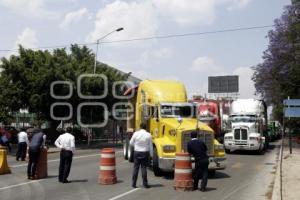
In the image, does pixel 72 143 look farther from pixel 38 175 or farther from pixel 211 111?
pixel 211 111

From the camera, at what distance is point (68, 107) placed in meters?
40.4

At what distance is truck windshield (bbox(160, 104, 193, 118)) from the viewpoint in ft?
61.3

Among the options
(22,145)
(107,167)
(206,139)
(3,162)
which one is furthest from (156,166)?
(22,145)

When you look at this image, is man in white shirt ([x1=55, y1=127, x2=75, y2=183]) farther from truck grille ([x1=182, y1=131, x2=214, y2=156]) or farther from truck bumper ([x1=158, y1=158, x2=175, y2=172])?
truck grille ([x1=182, y1=131, x2=214, y2=156])

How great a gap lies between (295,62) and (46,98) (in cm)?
2141

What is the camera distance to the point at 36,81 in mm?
37781

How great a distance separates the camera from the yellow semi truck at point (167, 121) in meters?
16.5

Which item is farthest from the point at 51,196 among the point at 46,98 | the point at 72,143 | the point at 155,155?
the point at 46,98

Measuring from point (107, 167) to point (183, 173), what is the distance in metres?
2.45

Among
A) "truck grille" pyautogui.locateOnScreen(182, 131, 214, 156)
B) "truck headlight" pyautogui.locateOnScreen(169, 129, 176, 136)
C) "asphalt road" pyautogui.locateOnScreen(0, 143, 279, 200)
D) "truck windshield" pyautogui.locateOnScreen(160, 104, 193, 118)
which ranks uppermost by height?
"truck windshield" pyautogui.locateOnScreen(160, 104, 193, 118)

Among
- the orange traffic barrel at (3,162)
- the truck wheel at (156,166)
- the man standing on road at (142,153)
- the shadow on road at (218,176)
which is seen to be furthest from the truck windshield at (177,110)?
the orange traffic barrel at (3,162)

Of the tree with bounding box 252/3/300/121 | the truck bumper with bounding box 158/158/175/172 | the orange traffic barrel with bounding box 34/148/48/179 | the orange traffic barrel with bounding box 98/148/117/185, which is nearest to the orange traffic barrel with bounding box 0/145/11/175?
the orange traffic barrel with bounding box 34/148/48/179

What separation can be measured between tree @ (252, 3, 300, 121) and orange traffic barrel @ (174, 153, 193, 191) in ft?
92.0

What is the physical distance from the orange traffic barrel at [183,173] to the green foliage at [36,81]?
85.1ft
